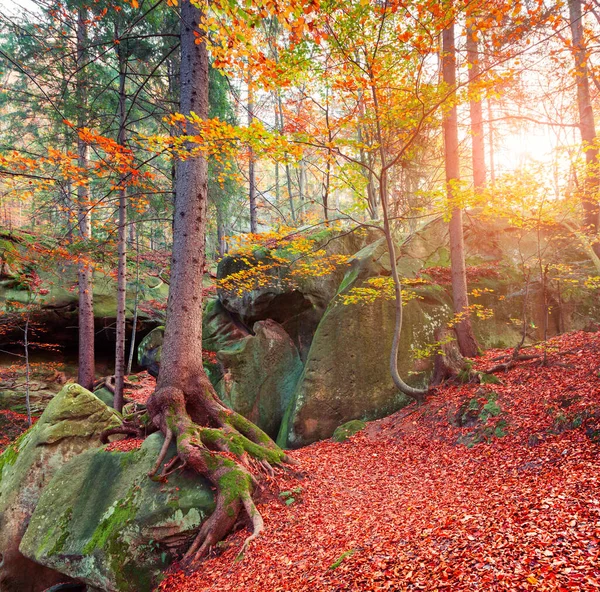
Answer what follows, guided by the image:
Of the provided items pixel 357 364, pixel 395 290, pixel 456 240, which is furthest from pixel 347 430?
pixel 456 240

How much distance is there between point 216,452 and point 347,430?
356 centimetres

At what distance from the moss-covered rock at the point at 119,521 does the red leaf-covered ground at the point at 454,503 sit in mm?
578

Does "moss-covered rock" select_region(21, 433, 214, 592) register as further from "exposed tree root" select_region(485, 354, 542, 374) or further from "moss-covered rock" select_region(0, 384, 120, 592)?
"exposed tree root" select_region(485, 354, 542, 374)

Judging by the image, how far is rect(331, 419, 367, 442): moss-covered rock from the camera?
7.84 meters

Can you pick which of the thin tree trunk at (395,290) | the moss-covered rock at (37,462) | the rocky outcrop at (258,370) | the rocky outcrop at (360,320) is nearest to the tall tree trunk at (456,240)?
the rocky outcrop at (360,320)

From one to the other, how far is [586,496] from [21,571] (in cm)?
801

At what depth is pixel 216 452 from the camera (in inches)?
212

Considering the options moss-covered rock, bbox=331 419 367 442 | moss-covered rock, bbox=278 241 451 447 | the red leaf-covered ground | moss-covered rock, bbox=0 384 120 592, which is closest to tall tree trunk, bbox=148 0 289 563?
the red leaf-covered ground

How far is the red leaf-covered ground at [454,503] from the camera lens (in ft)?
8.50

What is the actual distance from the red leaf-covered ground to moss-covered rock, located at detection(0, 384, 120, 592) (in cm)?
352

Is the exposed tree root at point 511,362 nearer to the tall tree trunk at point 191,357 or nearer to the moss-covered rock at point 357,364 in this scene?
the moss-covered rock at point 357,364

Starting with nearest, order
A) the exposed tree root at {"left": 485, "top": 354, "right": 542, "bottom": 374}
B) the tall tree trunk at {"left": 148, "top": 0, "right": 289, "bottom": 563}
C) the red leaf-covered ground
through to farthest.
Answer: the red leaf-covered ground, the tall tree trunk at {"left": 148, "top": 0, "right": 289, "bottom": 563}, the exposed tree root at {"left": 485, "top": 354, "right": 542, "bottom": 374}

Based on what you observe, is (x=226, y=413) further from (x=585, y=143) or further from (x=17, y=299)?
(x=17, y=299)

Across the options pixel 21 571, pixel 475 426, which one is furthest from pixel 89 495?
pixel 475 426
